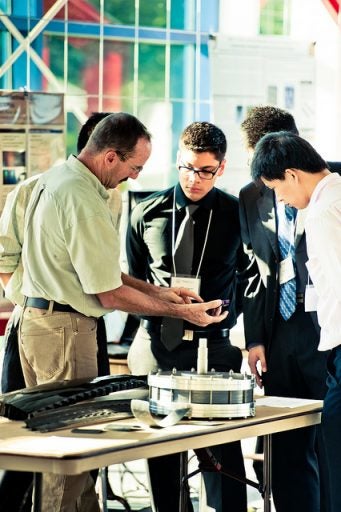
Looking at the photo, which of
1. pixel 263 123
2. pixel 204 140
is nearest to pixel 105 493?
pixel 204 140

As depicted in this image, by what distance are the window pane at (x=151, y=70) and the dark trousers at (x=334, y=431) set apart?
10.8 feet

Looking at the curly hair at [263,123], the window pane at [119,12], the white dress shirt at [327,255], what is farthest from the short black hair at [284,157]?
the window pane at [119,12]

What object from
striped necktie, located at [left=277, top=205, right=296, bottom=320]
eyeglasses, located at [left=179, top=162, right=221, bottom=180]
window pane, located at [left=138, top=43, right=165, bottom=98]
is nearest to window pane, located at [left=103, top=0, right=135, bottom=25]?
window pane, located at [left=138, top=43, right=165, bottom=98]

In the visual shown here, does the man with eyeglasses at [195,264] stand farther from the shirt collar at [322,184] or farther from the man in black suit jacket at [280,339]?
the shirt collar at [322,184]

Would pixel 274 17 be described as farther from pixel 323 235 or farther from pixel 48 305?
pixel 323 235

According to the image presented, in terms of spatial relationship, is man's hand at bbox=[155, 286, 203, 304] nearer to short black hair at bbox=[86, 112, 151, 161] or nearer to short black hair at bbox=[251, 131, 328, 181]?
short black hair at bbox=[86, 112, 151, 161]


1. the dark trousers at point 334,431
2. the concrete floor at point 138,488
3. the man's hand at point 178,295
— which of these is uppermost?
the man's hand at point 178,295

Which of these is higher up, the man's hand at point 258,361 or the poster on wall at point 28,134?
the poster on wall at point 28,134

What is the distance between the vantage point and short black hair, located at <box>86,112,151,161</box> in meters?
3.67

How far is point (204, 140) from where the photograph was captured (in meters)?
4.08

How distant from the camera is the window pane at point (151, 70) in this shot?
6180 millimetres

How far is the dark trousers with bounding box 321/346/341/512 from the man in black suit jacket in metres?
0.60

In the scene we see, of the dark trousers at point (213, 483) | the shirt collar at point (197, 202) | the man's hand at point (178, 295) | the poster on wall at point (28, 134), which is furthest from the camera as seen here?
the poster on wall at point (28, 134)

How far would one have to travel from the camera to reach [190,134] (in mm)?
4098
